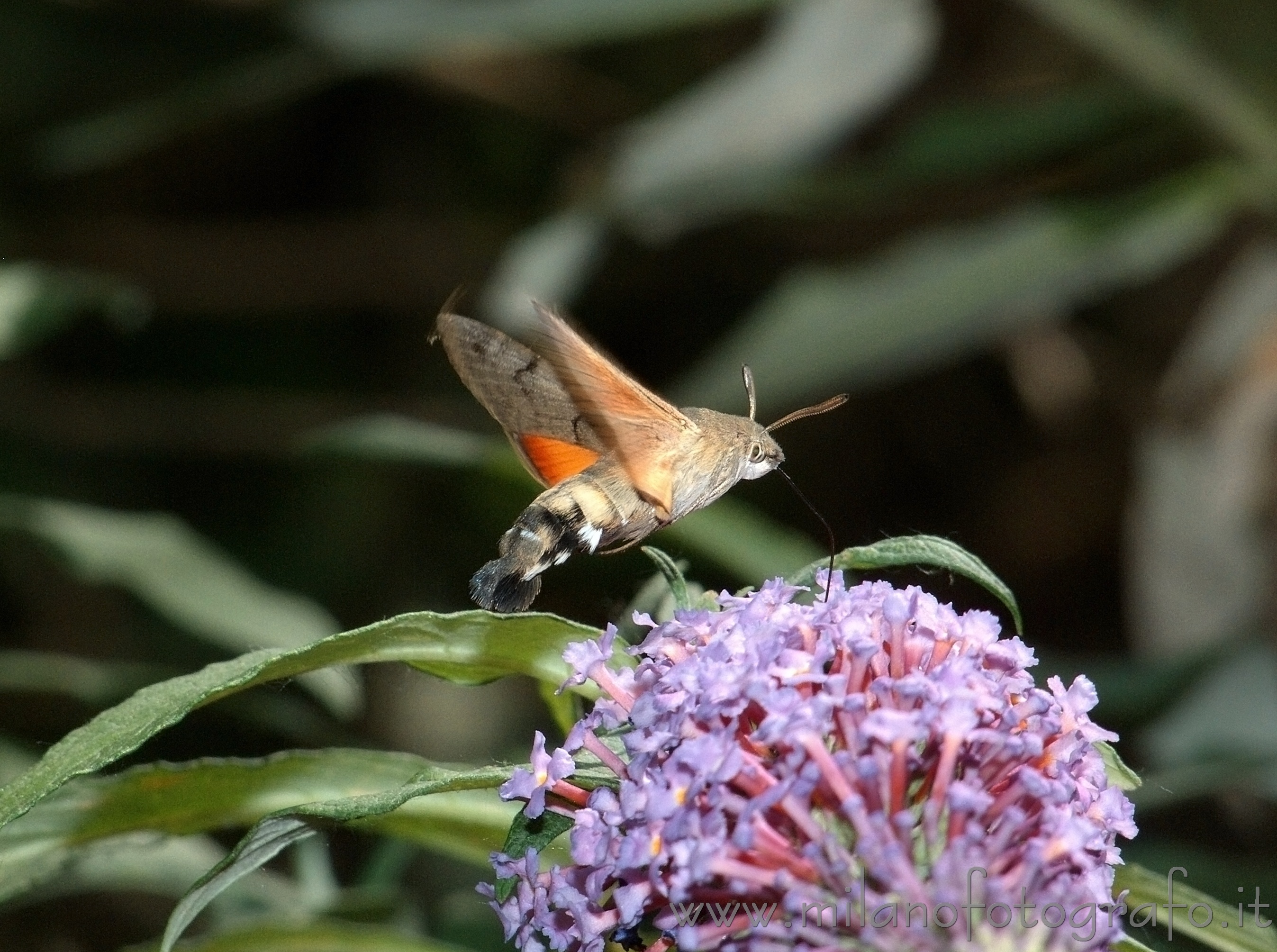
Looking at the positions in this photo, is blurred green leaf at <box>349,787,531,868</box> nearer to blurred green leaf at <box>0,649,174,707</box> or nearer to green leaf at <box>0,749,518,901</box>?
green leaf at <box>0,749,518,901</box>

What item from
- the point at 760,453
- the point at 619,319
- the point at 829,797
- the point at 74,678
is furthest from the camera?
the point at 619,319

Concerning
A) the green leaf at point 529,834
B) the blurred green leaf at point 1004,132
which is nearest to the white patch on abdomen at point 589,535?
the green leaf at point 529,834

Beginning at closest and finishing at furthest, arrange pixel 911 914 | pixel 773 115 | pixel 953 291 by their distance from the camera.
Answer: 1. pixel 911 914
2. pixel 953 291
3. pixel 773 115

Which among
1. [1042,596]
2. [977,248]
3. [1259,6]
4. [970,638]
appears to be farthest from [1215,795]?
[970,638]

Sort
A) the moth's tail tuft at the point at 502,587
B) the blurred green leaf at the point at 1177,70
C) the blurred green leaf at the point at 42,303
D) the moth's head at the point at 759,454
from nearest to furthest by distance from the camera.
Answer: the moth's tail tuft at the point at 502,587 < the moth's head at the point at 759,454 < the blurred green leaf at the point at 42,303 < the blurred green leaf at the point at 1177,70

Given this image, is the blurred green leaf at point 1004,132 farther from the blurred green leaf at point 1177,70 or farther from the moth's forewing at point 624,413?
the moth's forewing at point 624,413

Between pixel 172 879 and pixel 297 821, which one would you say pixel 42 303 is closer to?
pixel 172 879

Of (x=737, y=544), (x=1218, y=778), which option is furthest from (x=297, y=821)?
(x=1218, y=778)

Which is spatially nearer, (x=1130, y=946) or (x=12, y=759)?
(x=1130, y=946)
